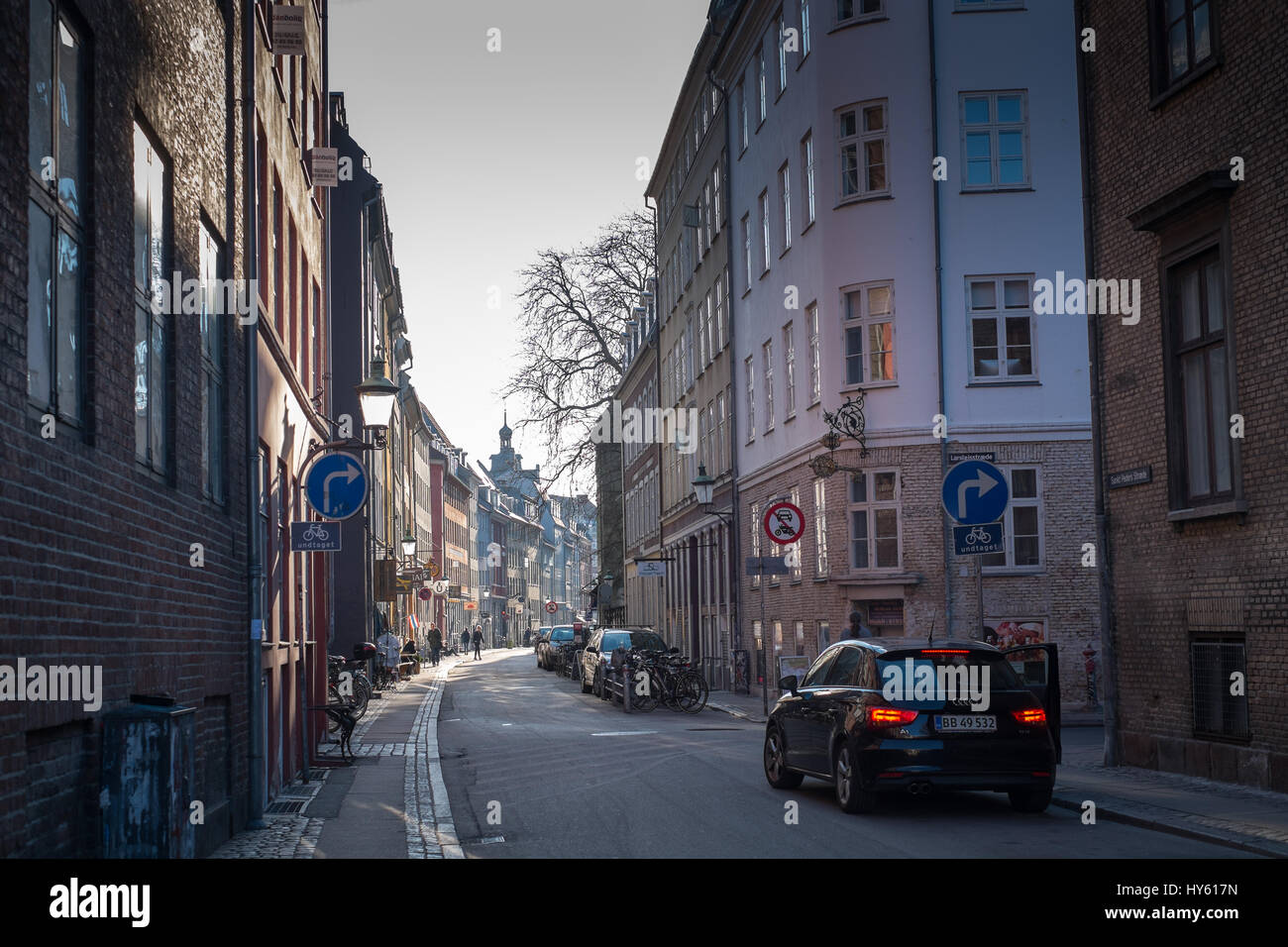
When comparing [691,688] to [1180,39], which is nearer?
[1180,39]

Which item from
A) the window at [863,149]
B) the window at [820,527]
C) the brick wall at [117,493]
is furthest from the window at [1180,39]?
the window at [820,527]

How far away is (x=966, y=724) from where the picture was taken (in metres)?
12.7

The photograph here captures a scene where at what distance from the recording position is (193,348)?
1166 centimetres

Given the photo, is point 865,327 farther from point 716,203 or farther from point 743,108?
point 716,203

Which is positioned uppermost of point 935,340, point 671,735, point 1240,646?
point 935,340

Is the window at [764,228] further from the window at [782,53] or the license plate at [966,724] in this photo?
the license plate at [966,724]

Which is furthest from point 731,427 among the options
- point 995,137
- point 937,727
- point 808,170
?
point 937,727

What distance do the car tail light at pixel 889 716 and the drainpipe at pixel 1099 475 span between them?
5.30 metres

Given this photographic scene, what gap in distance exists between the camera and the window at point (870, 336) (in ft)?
93.9

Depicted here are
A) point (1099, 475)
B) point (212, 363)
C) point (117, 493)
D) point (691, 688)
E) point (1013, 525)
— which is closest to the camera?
point (117, 493)

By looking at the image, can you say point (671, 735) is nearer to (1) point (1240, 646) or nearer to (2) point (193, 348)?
(1) point (1240, 646)

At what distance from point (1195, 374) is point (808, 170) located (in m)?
16.4
